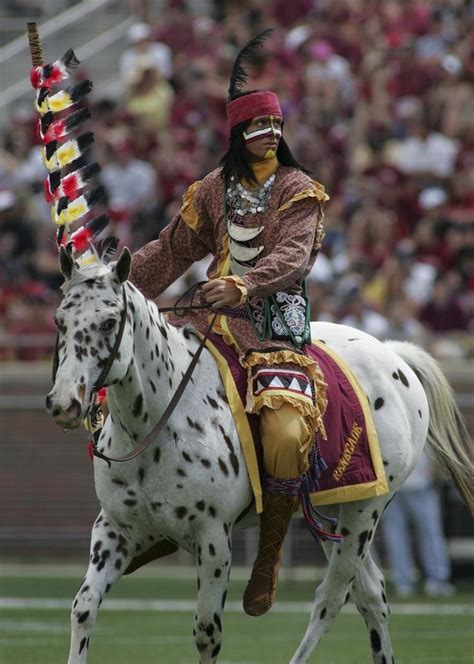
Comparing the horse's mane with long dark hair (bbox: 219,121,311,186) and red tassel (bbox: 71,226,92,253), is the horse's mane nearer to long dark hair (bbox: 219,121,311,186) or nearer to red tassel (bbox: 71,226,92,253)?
red tassel (bbox: 71,226,92,253)

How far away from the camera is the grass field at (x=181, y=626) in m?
10.9

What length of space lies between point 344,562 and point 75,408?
228cm

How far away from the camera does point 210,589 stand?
7215mm

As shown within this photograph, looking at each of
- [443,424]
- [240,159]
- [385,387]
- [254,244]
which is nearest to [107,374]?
[254,244]

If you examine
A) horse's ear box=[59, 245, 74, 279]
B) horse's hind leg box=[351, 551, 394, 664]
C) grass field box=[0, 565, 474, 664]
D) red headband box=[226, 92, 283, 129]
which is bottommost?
grass field box=[0, 565, 474, 664]

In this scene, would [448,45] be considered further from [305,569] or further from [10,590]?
[10,590]

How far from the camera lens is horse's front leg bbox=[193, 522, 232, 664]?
7.19 metres

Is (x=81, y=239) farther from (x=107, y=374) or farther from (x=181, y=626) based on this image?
(x=181, y=626)

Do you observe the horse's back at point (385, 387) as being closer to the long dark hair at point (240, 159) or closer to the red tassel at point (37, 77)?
the long dark hair at point (240, 159)

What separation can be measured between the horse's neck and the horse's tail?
7.25 ft

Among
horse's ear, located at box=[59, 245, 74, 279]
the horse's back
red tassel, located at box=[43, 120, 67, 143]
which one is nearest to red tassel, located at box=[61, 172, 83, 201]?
red tassel, located at box=[43, 120, 67, 143]

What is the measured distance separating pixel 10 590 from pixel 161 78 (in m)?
8.28

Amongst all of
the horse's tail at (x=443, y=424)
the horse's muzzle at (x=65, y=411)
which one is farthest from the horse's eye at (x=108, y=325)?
the horse's tail at (x=443, y=424)

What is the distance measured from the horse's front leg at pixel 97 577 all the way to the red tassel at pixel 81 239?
4.31 ft
